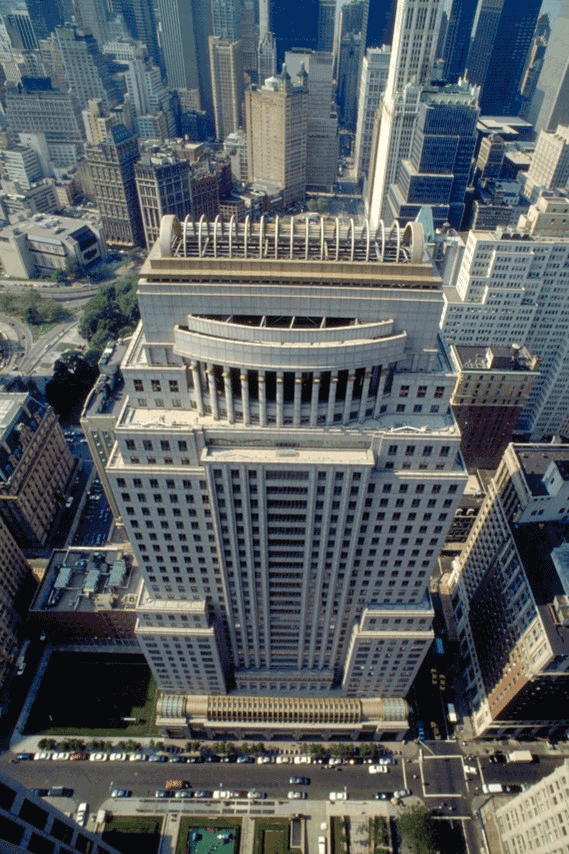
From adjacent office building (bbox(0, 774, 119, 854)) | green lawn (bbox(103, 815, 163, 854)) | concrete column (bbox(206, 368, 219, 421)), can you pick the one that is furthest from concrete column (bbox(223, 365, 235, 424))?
green lawn (bbox(103, 815, 163, 854))

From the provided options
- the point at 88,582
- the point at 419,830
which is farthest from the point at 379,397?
the point at 88,582

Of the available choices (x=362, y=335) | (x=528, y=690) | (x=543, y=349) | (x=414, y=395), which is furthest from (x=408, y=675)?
(x=543, y=349)

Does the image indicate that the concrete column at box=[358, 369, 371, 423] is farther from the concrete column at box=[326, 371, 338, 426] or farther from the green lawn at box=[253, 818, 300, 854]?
the green lawn at box=[253, 818, 300, 854]

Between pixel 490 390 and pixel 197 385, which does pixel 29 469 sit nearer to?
pixel 197 385

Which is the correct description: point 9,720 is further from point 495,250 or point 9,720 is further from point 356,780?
point 495,250

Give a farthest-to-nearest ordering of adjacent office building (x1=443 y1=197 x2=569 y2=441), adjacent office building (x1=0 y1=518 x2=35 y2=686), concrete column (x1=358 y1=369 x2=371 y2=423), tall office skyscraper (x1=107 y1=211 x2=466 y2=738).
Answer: adjacent office building (x1=443 y1=197 x2=569 y2=441) < adjacent office building (x1=0 y1=518 x2=35 y2=686) < concrete column (x1=358 y1=369 x2=371 y2=423) < tall office skyscraper (x1=107 y1=211 x2=466 y2=738)
